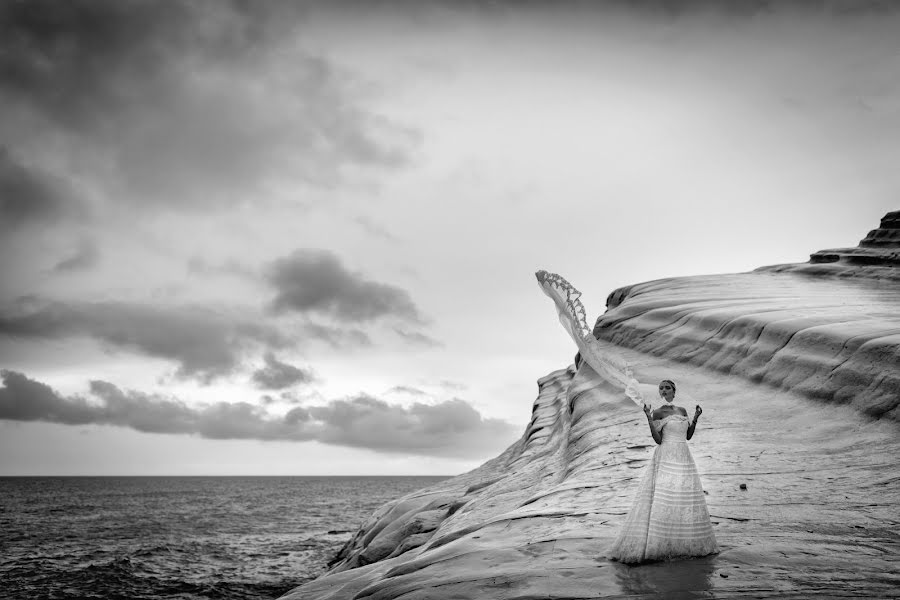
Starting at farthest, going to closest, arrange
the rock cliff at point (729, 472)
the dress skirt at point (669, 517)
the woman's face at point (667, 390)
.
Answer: the woman's face at point (667, 390)
the dress skirt at point (669, 517)
the rock cliff at point (729, 472)

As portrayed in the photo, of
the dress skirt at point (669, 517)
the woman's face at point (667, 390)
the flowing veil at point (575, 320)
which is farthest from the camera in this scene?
the flowing veil at point (575, 320)

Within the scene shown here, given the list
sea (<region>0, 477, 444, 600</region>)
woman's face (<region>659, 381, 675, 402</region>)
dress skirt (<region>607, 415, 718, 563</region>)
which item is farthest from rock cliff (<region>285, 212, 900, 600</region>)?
sea (<region>0, 477, 444, 600</region>)

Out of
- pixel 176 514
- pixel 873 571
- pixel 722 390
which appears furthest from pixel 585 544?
pixel 176 514

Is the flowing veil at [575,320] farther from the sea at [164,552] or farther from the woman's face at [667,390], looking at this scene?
the sea at [164,552]

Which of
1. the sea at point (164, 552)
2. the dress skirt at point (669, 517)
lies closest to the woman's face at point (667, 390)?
the dress skirt at point (669, 517)

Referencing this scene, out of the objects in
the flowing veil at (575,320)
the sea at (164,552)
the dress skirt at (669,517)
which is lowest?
the sea at (164,552)

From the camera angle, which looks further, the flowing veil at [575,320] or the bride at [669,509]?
the flowing veil at [575,320]

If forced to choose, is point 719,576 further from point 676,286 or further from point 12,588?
point 12,588

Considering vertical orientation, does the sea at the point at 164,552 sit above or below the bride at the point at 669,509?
below

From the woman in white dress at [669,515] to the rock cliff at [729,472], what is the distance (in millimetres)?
163

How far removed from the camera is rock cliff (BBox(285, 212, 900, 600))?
21.8ft

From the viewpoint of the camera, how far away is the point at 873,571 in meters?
6.33

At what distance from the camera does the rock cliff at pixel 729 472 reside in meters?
6.64

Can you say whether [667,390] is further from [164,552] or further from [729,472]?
[164,552]
